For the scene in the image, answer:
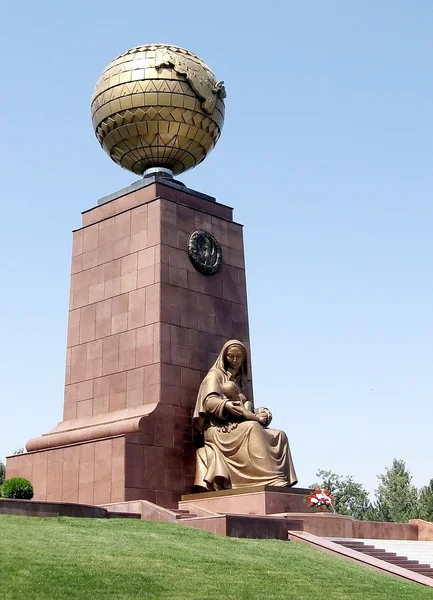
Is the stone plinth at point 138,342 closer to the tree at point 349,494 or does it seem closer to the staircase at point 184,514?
the staircase at point 184,514

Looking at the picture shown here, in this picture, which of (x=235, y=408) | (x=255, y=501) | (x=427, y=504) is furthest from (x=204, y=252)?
(x=427, y=504)

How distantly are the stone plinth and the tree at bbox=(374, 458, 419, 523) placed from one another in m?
30.5

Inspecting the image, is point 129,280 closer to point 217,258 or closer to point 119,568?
point 217,258

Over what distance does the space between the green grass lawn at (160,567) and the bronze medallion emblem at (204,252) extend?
707 cm

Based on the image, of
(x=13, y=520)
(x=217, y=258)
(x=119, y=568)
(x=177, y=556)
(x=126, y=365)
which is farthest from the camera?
(x=217, y=258)

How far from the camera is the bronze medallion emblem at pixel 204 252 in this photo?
63.0 feet

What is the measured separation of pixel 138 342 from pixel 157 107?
16.1 ft

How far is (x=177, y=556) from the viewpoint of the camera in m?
10.9

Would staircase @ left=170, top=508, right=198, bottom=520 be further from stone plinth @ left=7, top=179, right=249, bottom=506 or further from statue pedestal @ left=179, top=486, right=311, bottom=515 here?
stone plinth @ left=7, top=179, right=249, bottom=506

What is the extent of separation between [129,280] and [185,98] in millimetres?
3971

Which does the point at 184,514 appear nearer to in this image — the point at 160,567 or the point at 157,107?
the point at 160,567

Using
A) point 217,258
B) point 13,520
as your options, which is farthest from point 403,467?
point 13,520

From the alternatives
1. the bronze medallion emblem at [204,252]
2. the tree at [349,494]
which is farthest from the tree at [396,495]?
the bronze medallion emblem at [204,252]

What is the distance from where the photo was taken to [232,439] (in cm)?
1702
